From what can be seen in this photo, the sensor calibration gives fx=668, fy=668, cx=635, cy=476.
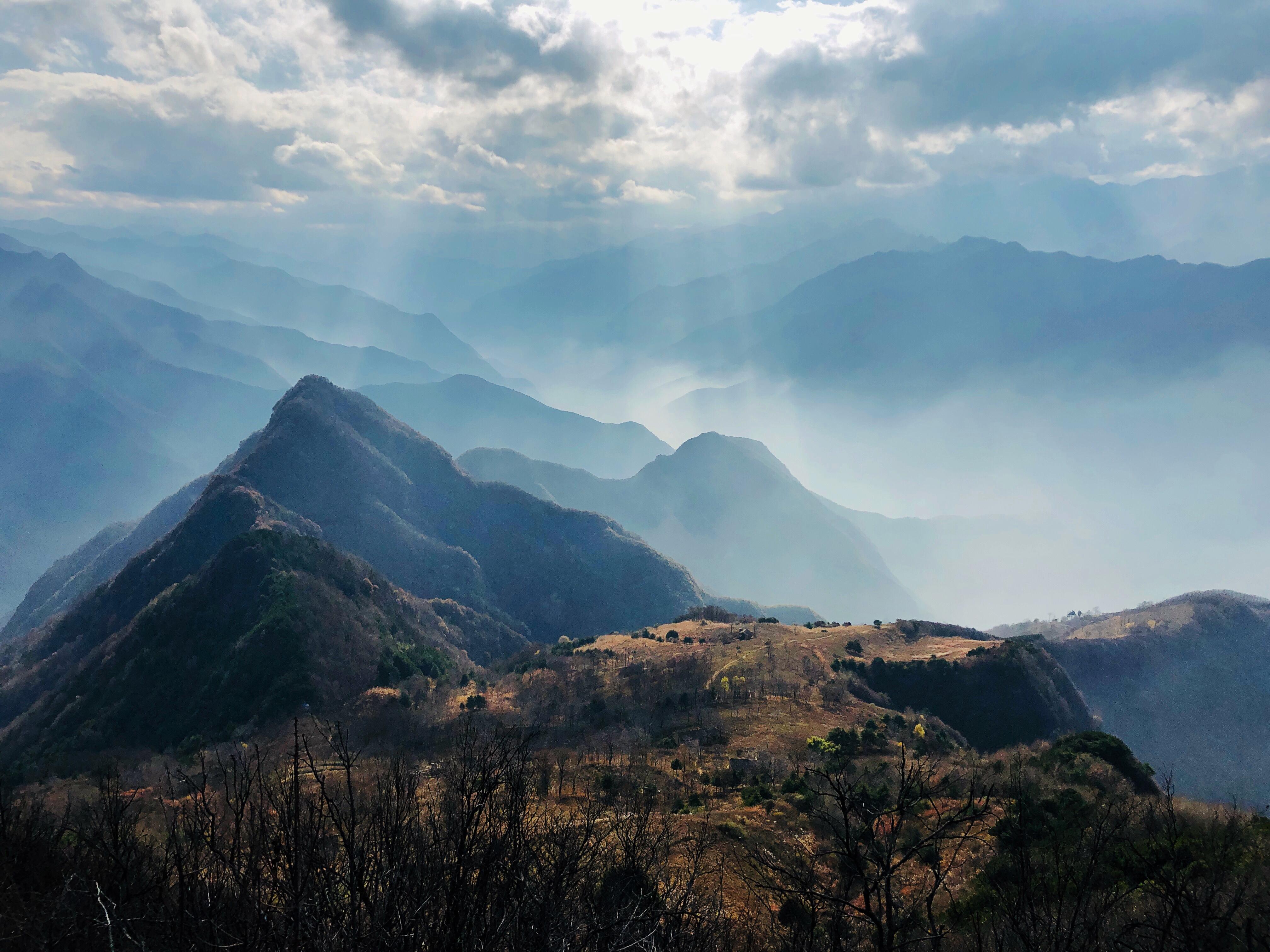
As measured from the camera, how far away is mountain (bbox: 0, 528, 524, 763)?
66.8 meters

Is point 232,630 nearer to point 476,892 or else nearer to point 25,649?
point 25,649

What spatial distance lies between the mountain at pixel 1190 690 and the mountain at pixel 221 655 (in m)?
96.0

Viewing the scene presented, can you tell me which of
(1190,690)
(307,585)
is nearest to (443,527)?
(307,585)

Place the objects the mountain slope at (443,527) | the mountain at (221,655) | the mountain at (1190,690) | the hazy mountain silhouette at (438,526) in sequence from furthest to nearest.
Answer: the mountain slope at (443,527)
the hazy mountain silhouette at (438,526)
the mountain at (1190,690)
the mountain at (221,655)

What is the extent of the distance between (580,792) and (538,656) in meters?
58.3

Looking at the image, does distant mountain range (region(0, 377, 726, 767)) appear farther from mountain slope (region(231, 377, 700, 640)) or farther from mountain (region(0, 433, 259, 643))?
mountain (region(0, 433, 259, 643))

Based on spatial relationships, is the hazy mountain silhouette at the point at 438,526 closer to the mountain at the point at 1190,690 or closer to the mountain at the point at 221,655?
the mountain at the point at 221,655

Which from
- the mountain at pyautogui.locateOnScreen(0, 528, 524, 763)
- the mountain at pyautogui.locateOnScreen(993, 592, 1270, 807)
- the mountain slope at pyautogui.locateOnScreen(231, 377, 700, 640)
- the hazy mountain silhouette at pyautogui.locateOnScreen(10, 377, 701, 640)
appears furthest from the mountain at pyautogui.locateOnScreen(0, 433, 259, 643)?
the mountain at pyautogui.locateOnScreen(993, 592, 1270, 807)

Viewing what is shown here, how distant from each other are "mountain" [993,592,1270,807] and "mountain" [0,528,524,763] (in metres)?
96.0

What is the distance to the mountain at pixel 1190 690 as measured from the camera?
9319 centimetres

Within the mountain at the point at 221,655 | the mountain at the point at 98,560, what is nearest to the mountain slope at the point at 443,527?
the mountain at the point at 98,560

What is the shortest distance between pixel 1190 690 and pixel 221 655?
135 metres

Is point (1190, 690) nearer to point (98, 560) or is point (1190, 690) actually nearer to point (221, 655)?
point (221, 655)

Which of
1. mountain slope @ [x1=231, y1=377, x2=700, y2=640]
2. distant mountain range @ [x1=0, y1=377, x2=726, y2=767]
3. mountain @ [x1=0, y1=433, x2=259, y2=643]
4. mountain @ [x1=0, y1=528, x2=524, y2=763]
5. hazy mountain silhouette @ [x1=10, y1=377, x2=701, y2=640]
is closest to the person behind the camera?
mountain @ [x1=0, y1=528, x2=524, y2=763]
